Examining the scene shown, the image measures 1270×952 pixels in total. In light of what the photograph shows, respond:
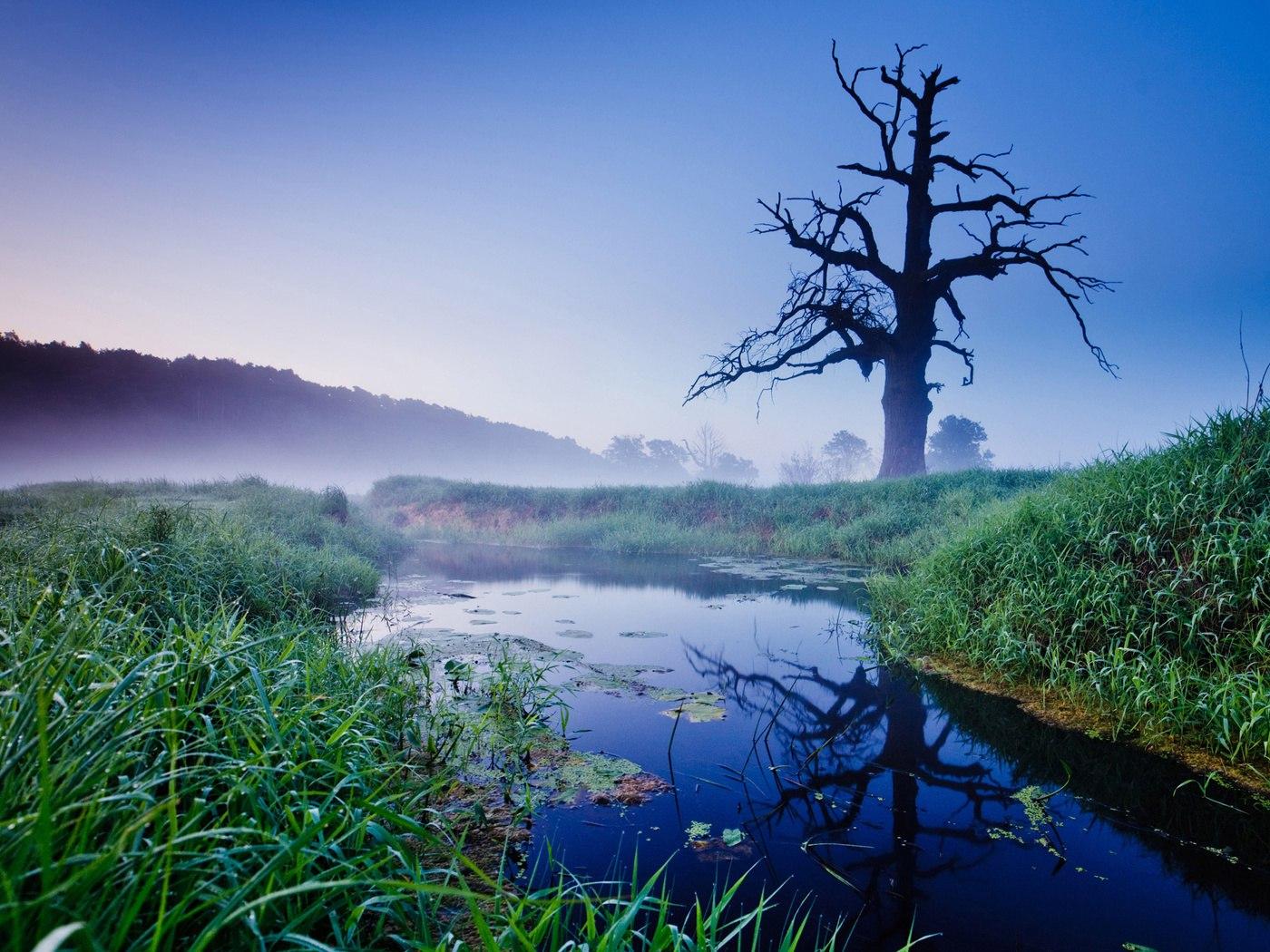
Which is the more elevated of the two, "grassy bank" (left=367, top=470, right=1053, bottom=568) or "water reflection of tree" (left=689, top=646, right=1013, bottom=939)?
"grassy bank" (left=367, top=470, right=1053, bottom=568)

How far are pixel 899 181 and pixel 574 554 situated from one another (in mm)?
14479

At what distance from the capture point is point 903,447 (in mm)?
17656

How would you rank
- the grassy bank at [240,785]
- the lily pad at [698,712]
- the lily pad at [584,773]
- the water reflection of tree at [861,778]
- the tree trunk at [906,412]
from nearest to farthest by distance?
the grassy bank at [240,785] → the water reflection of tree at [861,778] → the lily pad at [584,773] → the lily pad at [698,712] → the tree trunk at [906,412]

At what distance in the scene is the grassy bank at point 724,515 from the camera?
1270 centimetres

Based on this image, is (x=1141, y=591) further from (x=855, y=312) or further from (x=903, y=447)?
(x=855, y=312)

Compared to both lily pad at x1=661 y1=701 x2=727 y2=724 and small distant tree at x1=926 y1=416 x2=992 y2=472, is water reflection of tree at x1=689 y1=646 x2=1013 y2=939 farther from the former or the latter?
small distant tree at x1=926 y1=416 x2=992 y2=472

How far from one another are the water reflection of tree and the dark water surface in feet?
0.04

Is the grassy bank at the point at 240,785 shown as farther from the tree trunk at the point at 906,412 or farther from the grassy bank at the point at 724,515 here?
the tree trunk at the point at 906,412

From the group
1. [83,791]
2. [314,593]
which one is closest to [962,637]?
[83,791]

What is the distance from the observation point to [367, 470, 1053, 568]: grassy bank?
12.7m

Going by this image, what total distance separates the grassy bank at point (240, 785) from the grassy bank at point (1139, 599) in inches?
134

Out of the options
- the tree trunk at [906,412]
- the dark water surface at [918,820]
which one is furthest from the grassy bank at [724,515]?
the dark water surface at [918,820]

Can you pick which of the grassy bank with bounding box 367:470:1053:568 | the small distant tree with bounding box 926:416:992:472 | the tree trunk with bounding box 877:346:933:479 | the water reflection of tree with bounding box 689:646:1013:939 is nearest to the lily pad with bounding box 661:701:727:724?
the water reflection of tree with bounding box 689:646:1013:939

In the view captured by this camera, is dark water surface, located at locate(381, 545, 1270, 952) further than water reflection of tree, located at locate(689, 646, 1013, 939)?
No
